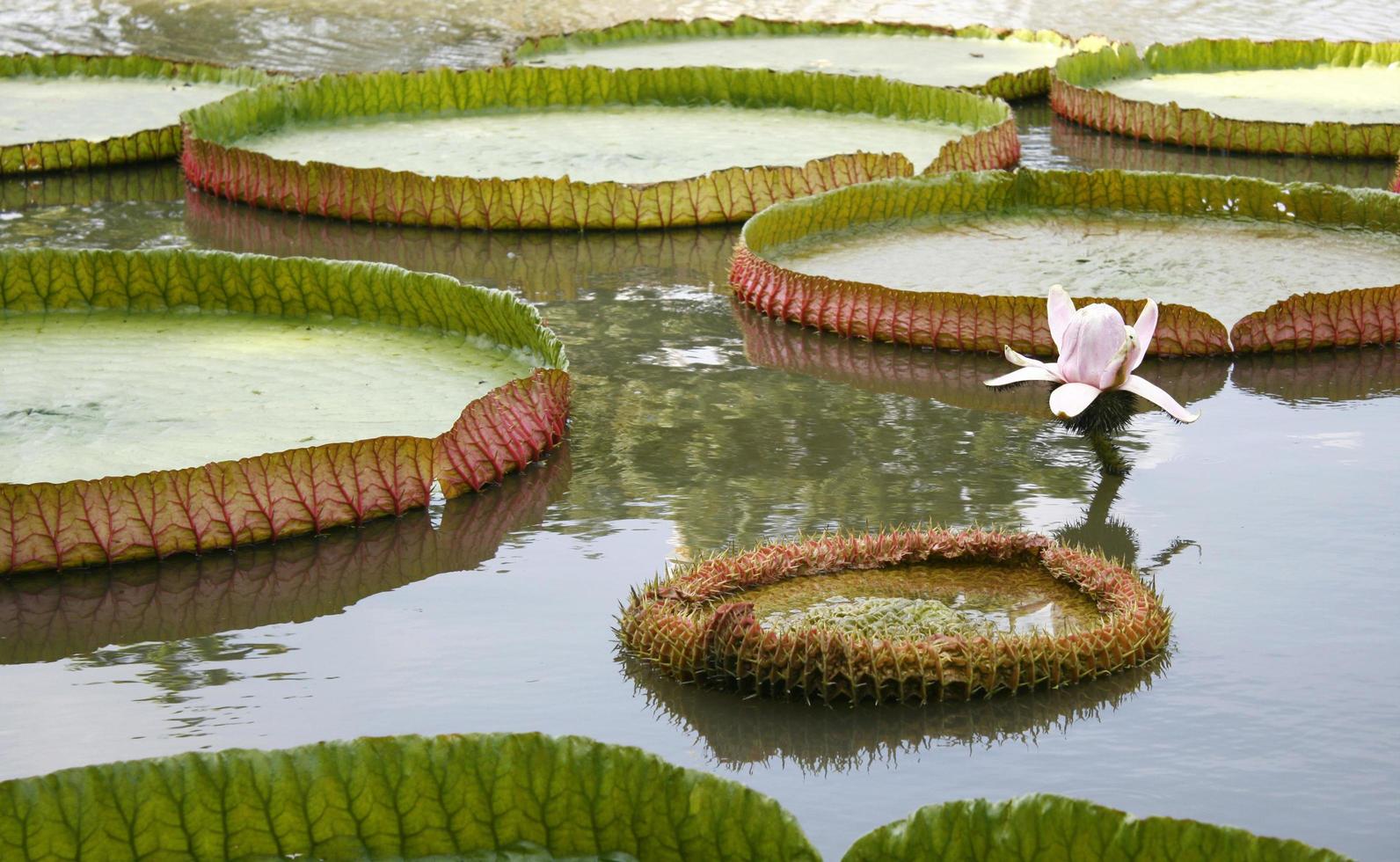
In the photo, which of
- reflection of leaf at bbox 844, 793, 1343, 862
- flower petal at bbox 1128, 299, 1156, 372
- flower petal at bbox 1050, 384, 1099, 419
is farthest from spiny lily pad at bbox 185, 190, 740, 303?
reflection of leaf at bbox 844, 793, 1343, 862

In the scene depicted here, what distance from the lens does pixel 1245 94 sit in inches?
465

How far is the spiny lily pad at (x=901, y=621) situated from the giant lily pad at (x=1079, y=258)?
7.48ft

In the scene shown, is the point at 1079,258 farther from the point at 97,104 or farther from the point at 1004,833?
the point at 97,104

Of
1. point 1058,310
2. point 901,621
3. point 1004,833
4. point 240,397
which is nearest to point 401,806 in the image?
point 1004,833

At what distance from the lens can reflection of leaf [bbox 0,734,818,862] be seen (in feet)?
9.75

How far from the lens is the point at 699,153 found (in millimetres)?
9781

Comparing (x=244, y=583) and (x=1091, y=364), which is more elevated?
(x=1091, y=364)

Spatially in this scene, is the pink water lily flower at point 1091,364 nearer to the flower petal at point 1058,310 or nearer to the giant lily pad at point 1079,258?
the flower petal at point 1058,310

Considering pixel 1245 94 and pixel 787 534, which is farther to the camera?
pixel 1245 94

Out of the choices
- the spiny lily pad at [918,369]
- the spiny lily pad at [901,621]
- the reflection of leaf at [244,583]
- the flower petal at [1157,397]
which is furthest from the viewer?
the spiny lily pad at [918,369]

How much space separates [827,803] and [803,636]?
1.47 ft

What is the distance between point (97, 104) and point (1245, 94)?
24.0 feet

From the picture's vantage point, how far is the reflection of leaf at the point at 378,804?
2971 mm

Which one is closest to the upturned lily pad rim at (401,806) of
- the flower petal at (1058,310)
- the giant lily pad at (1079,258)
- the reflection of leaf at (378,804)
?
the reflection of leaf at (378,804)
